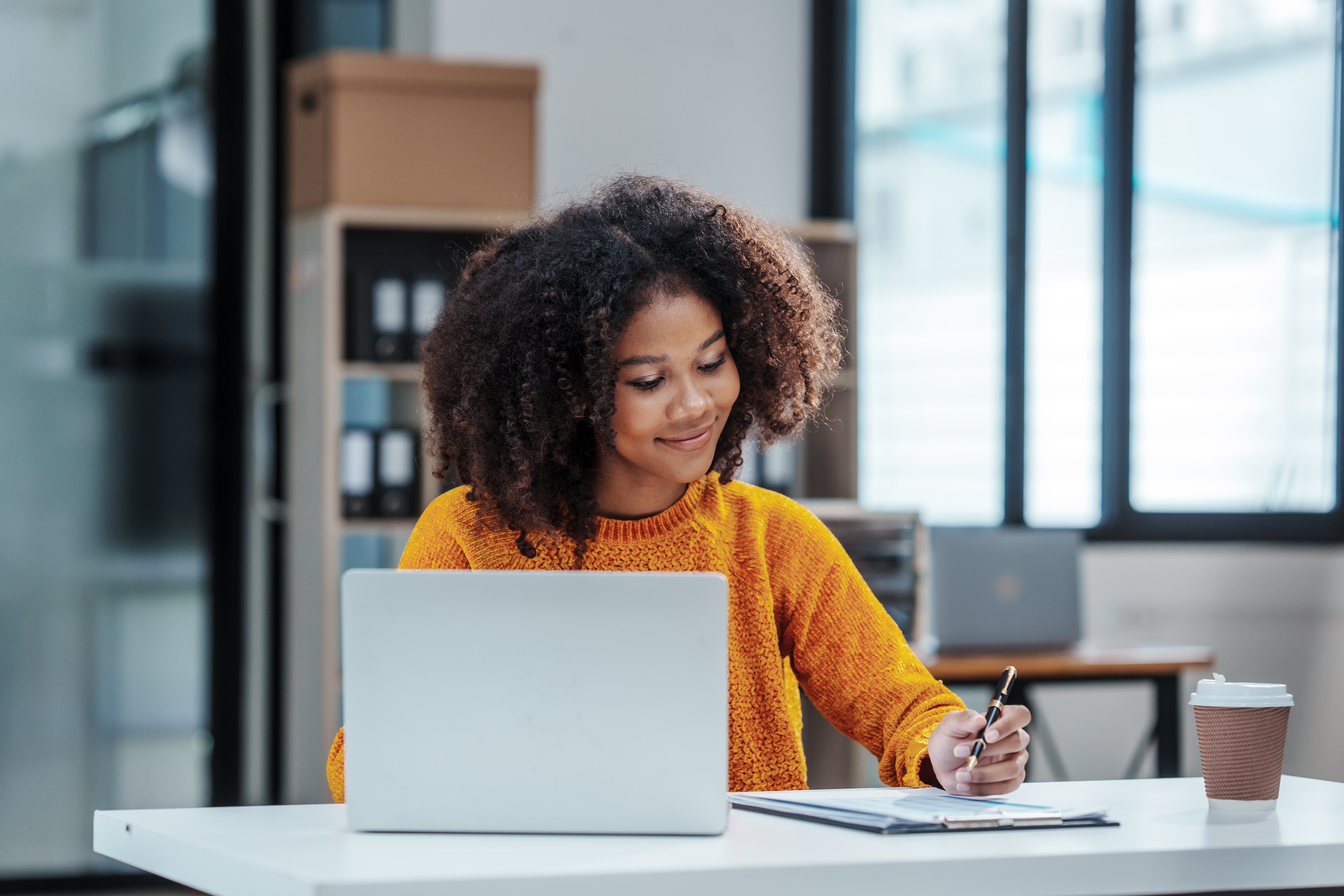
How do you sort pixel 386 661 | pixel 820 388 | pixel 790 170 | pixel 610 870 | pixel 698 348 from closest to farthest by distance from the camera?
pixel 610 870
pixel 386 661
pixel 698 348
pixel 820 388
pixel 790 170

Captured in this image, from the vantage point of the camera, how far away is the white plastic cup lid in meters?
1.18

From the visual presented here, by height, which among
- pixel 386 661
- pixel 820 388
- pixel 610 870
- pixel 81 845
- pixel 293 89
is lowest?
pixel 81 845

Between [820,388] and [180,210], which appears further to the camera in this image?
[180,210]

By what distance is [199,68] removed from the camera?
3.41 metres

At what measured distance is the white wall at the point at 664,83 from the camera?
139 inches

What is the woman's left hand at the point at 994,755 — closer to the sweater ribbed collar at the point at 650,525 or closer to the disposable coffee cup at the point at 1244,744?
the disposable coffee cup at the point at 1244,744

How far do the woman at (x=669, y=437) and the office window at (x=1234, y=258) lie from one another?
256cm

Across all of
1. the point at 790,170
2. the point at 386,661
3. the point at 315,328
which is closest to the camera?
the point at 386,661

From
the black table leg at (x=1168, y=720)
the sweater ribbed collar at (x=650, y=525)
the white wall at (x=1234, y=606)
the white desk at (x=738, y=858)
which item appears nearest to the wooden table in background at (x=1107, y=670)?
the black table leg at (x=1168, y=720)

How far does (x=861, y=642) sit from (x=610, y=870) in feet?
2.28

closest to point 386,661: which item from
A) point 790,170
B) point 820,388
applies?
point 820,388

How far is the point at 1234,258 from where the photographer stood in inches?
151

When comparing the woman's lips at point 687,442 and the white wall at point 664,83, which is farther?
the white wall at point 664,83

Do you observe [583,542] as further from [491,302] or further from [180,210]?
[180,210]
